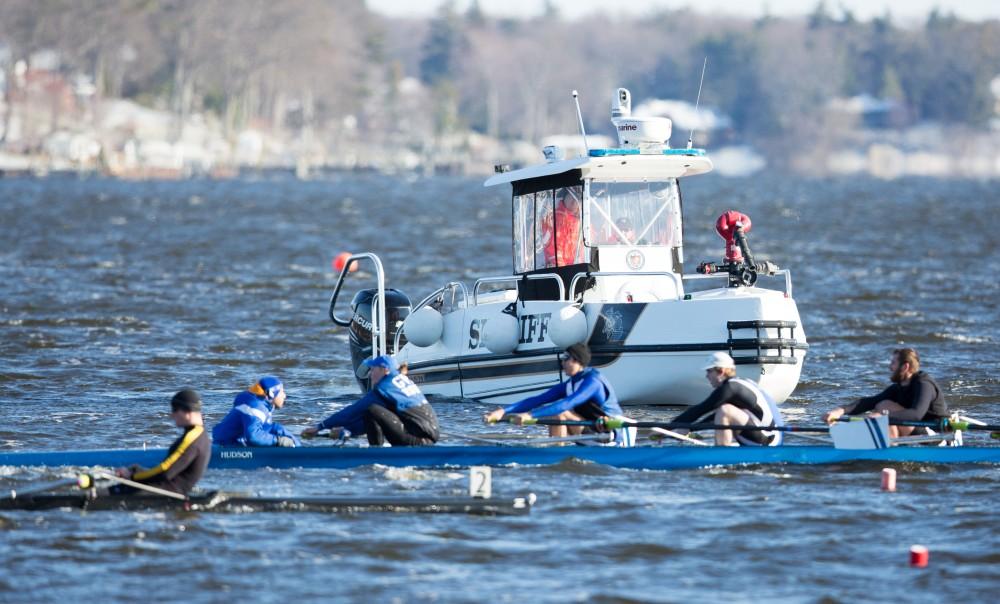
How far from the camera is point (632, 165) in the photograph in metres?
20.0

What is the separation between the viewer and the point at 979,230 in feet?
204

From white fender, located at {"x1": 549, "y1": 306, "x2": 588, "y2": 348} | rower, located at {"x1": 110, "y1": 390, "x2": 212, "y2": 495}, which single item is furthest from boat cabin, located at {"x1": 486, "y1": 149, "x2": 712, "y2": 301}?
rower, located at {"x1": 110, "y1": 390, "x2": 212, "y2": 495}

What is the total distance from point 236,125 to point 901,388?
151631 millimetres

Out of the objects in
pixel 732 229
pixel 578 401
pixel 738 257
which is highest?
pixel 732 229

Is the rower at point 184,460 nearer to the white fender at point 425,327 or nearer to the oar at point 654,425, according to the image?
the oar at point 654,425

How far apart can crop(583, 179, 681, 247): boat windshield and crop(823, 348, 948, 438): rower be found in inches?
187

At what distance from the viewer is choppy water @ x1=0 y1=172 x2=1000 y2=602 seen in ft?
40.0

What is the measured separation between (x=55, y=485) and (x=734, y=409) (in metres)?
6.19

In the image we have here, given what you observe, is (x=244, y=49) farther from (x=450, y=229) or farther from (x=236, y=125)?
(x=450, y=229)

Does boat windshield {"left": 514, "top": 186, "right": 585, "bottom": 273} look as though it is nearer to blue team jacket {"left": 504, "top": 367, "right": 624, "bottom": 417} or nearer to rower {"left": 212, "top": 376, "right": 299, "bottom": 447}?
blue team jacket {"left": 504, "top": 367, "right": 624, "bottom": 417}

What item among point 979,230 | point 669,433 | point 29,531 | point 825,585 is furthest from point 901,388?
point 979,230

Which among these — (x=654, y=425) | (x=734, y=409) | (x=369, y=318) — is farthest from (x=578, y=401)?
(x=369, y=318)

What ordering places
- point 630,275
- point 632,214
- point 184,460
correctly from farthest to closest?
point 632,214 < point 630,275 < point 184,460

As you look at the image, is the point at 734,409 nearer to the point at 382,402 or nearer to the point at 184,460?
the point at 382,402
